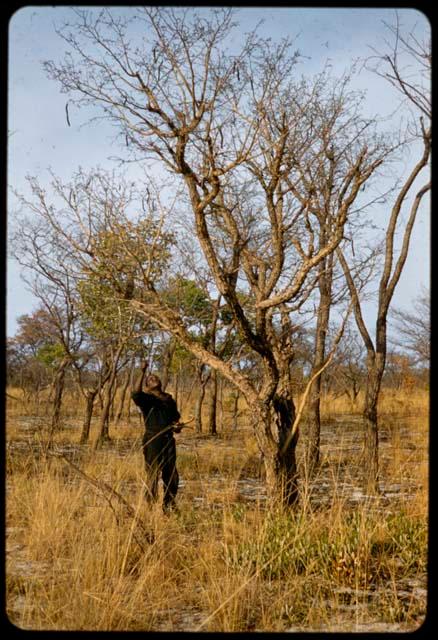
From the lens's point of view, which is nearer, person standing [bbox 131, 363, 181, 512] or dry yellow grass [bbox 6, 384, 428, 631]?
dry yellow grass [bbox 6, 384, 428, 631]

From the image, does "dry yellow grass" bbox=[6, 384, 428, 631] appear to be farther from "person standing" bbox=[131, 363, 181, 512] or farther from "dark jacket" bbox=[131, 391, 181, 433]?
"dark jacket" bbox=[131, 391, 181, 433]

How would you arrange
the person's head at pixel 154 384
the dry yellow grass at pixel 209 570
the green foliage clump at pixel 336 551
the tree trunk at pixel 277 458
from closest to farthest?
the dry yellow grass at pixel 209 570
the green foliage clump at pixel 336 551
the tree trunk at pixel 277 458
the person's head at pixel 154 384

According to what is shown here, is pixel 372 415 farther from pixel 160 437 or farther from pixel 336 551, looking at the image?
pixel 336 551

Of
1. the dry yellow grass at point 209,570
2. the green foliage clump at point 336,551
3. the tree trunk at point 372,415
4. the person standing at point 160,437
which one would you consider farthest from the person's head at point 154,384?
the tree trunk at point 372,415

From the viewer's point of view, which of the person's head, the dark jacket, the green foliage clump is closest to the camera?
the green foliage clump

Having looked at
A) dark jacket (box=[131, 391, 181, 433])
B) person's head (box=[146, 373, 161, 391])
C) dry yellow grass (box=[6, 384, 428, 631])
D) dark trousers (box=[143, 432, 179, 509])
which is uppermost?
person's head (box=[146, 373, 161, 391])

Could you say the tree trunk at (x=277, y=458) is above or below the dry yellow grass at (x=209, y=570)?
above

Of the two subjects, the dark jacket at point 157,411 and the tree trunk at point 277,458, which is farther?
the dark jacket at point 157,411

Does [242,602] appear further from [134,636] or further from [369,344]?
A: [369,344]

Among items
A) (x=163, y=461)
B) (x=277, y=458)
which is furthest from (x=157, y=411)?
(x=277, y=458)

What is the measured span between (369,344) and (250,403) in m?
2.32

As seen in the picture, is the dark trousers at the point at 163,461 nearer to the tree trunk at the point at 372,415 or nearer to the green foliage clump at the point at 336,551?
the green foliage clump at the point at 336,551

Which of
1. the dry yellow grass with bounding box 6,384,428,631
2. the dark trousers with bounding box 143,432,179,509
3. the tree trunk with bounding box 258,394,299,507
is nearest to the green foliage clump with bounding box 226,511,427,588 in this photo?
the dry yellow grass with bounding box 6,384,428,631

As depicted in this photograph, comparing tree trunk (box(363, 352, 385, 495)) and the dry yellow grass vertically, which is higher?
tree trunk (box(363, 352, 385, 495))
